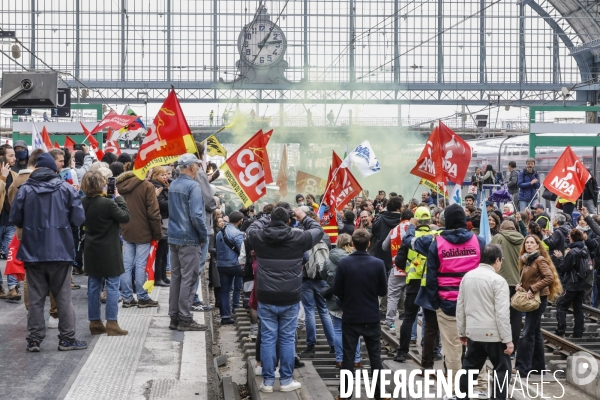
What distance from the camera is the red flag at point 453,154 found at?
1572 centimetres

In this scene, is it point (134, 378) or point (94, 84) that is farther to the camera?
point (94, 84)

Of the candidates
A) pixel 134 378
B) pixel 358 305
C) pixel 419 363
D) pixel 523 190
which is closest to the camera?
pixel 134 378

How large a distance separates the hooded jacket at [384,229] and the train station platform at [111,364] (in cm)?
384

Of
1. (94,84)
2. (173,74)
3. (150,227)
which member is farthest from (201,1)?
(150,227)

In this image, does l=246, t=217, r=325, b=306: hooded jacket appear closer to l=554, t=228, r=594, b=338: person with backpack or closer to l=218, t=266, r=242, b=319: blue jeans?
l=218, t=266, r=242, b=319: blue jeans

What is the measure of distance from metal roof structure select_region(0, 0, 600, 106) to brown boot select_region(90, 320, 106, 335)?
48545 mm

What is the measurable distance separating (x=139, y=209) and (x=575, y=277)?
645cm

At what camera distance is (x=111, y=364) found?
8.49m

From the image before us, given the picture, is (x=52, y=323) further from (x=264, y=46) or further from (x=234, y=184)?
(x=264, y=46)

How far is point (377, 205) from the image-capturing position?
21672 millimetres

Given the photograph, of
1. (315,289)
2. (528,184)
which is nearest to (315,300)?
(315,289)

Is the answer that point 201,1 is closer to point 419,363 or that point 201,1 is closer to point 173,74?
point 173,74

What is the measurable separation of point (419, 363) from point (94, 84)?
4992 cm

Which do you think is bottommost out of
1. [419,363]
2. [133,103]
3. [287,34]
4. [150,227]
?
[419,363]
